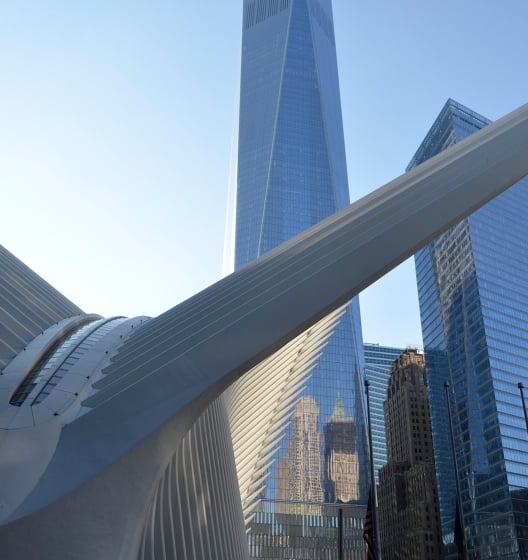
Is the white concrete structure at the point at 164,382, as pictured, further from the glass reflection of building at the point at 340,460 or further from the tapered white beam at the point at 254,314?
the glass reflection of building at the point at 340,460

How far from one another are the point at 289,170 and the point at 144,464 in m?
130

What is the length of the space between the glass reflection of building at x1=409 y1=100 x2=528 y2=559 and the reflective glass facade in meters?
13.9

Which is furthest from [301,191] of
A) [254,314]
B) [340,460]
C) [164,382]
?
[164,382]

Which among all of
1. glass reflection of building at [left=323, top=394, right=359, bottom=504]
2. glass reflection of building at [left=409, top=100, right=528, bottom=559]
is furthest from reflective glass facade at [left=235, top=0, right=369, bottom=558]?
glass reflection of building at [left=409, top=100, right=528, bottom=559]

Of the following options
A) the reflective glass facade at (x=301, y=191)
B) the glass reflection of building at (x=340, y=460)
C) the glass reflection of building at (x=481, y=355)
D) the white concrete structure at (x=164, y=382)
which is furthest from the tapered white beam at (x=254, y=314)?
the glass reflection of building at (x=340, y=460)

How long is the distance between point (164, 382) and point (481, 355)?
94030mm

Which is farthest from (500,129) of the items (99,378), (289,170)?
(289,170)

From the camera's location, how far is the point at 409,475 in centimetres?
11925

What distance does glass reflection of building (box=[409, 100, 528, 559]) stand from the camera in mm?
89125

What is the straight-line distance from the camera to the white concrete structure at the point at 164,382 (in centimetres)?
909

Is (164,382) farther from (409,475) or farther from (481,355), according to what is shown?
(409,475)

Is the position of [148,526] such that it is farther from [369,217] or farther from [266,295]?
[369,217]

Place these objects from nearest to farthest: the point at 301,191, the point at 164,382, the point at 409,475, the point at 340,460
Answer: the point at 164,382
the point at 340,460
the point at 409,475
the point at 301,191

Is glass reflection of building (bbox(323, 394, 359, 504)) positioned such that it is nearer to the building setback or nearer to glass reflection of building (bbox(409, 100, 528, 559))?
glass reflection of building (bbox(409, 100, 528, 559))
